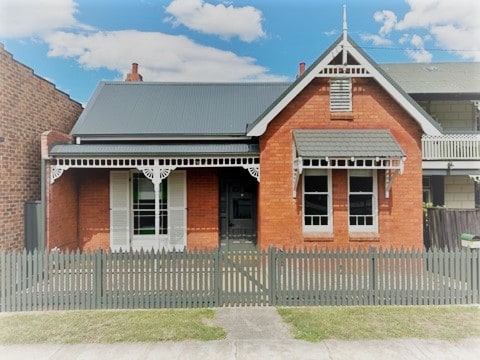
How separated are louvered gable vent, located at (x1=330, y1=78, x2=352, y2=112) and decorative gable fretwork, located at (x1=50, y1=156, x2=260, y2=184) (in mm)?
2988

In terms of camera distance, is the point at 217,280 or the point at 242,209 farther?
the point at 242,209

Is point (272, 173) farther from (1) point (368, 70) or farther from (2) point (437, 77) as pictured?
(2) point (437, 77)

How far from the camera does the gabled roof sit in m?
9.26

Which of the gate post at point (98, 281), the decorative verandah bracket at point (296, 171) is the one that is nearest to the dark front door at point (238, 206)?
the decorative verandah bracket at point (296, 171)

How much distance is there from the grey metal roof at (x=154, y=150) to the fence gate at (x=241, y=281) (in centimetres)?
372

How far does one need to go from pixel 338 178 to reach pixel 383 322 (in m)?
4.71

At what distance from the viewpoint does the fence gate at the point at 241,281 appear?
694cm

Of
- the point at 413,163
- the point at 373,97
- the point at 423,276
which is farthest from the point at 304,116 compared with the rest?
the point at 423,276

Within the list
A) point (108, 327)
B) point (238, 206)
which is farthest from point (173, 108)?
point (108, 327)

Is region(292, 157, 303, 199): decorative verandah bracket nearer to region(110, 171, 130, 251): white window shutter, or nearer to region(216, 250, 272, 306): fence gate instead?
region(216, 250, 272, 306): fence gate

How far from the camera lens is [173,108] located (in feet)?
41.2

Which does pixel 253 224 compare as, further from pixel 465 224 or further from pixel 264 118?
pixel 465 224

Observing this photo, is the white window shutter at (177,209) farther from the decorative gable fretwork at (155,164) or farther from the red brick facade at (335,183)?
the red brick facade at (335,183)

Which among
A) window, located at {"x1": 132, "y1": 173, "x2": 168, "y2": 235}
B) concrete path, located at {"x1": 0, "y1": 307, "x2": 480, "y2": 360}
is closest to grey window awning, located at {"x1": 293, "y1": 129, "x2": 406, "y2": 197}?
concrete path, located at {"x1": 0, "y1": 307, "x2": 480, "y2": 360}
